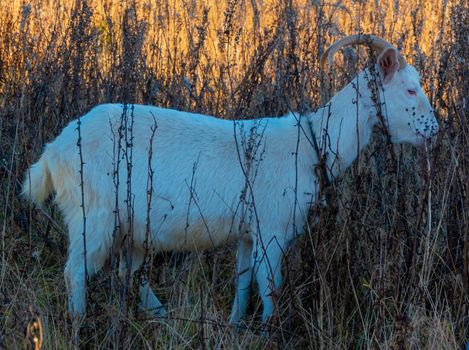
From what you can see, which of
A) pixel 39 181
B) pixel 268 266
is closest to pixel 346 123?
pixel 268 266

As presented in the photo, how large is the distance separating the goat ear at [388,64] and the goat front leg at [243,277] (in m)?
1.03

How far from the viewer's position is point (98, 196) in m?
4.41

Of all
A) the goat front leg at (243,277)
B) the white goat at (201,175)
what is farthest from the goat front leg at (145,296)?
the goat front leg at (243,277)

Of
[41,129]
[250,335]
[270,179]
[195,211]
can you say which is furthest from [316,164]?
[41,129]

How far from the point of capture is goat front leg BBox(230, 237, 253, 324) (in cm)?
455

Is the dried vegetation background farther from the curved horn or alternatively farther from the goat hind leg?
the curved horn

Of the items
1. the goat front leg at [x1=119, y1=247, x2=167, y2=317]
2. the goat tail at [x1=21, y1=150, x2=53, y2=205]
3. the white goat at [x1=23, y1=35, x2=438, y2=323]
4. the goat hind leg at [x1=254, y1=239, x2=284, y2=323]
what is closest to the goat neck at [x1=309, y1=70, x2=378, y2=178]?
the white goat at [x1=23, y1=35, x2=438, y2=323]

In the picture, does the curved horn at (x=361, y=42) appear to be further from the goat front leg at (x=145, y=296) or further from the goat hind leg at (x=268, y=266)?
the goat front leg at (x=145, y=296)

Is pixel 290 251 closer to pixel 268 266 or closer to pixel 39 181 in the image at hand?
pixel 268 266

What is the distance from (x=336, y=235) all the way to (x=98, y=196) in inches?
45.4

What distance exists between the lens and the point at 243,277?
15.5ft

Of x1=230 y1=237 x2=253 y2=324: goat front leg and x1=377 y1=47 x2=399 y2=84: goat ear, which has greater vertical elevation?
x1=377 y1=47 x2=399 y2=84: goat ear

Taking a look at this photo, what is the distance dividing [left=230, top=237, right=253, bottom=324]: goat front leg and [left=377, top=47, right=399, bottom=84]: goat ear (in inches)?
40.7

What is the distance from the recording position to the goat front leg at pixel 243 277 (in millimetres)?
4555
